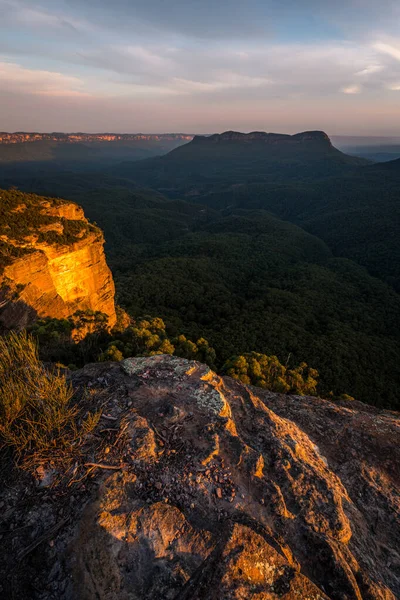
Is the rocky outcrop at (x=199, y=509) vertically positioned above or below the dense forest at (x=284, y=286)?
above

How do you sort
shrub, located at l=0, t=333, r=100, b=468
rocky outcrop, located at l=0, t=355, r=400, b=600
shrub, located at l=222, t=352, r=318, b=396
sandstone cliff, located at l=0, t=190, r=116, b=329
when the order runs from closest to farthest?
rocky outcrop, located at l=0, t=355, r=400, b=600, shrub, located at l=0, t=333, r=100, b=468, shrub, located at l=222, t=352, r=318, b=396, sandstone cliff, located at l=0, t=190, r=116, b=329

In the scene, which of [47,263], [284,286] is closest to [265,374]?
[47,263]

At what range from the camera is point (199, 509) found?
718cm

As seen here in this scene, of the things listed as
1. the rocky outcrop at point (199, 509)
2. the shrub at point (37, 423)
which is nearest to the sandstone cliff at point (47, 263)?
the rocky outcrop at point (199, 509)

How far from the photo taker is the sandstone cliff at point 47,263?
78.2ft

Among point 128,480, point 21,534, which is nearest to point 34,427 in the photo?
point 21,534

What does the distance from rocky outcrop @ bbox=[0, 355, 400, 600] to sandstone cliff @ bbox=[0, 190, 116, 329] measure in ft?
52.8

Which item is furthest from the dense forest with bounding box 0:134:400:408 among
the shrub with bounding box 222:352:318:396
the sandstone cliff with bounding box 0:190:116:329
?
the sandstone cliff with bounding box 0:190:116:329

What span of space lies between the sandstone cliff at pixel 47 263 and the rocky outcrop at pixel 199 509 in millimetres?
16085

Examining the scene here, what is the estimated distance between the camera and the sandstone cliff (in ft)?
78.2

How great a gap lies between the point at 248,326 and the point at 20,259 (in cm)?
3499

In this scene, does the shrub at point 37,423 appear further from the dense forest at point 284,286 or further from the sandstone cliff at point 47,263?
the sandstone cliff at point 47,263

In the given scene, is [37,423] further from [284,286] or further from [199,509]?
[284,286]

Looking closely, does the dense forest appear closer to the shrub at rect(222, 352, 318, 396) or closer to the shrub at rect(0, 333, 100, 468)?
the shrub at rect(222, 352, 318, 396)
